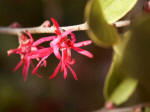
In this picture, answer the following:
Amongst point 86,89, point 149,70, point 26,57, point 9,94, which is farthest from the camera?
point 86,89

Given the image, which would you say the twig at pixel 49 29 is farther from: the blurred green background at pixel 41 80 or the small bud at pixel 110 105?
the blurred green background at pixel 41 80

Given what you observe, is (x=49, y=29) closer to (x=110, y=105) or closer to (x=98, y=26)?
(x=98, y=26)

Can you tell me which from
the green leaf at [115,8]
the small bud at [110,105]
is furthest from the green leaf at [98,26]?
the small bud at [110,105]

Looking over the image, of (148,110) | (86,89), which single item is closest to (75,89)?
(86,89)

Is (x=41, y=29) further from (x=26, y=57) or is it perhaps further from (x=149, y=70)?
(x=149, y=70)

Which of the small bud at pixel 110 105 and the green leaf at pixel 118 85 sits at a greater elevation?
the green leaf at pixel 118 85

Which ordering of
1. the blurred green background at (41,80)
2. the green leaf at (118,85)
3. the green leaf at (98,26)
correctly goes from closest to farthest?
the green leaf at (98,26), the green leaf at (118,85), the blurred green background at (41,80)

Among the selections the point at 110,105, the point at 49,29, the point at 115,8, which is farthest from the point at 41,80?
the point at 115,8
